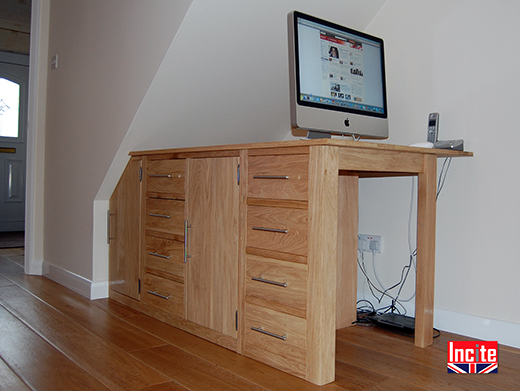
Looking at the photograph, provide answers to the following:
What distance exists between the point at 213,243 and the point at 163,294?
48cm

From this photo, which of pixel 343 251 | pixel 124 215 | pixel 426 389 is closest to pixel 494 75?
pixel 343 251

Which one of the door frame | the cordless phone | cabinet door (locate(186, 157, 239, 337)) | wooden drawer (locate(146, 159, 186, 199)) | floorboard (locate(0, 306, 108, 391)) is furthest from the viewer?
the door frame

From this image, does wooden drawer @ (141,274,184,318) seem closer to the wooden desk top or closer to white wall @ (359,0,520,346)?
the wooden desk top

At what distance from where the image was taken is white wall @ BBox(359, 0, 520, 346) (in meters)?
1.89

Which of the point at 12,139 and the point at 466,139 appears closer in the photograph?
the point at 466,139

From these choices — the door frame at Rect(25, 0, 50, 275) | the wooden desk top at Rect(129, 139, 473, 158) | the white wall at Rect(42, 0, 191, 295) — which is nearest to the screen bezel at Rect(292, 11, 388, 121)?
the wooden desk top at Rect(129, 139, 473, 158)

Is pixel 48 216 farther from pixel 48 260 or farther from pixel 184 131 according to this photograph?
pixel 184 131

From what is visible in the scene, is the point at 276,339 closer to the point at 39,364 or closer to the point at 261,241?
the point at 261,241

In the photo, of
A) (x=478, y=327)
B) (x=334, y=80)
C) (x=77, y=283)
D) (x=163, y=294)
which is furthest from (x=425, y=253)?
(x=77, y=283)

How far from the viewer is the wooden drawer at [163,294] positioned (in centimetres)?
212

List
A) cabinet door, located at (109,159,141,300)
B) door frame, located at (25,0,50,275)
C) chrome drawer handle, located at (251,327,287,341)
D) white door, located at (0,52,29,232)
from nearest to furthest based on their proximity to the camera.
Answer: chrome drawer handle, located at (251,327,287,341), cabinet door, located at (109,159,141,300), door frame, located at (25,0,50,275), white door, located at (0,52,29,232)

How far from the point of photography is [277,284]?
164 cm

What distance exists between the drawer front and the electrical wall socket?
0.93 m

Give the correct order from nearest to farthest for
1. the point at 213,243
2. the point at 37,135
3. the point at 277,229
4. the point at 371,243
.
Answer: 1. the point at 277,229
2. the point at 213,243
3. the point at 371,243
4. the point at 37,135
